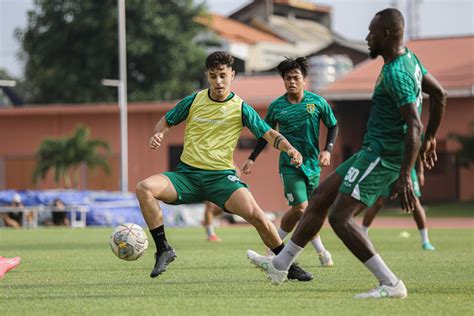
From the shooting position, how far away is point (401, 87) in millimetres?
7418

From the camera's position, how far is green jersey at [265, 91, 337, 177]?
37.2 ft

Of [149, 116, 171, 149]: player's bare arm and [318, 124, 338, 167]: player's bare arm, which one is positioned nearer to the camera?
[149, 116, 171, 149]: player's bare arm

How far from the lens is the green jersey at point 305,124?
447 inches

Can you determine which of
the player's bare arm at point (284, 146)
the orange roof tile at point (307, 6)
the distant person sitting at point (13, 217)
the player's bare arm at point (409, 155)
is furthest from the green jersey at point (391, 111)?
the orange roof tile at point (307, 6)

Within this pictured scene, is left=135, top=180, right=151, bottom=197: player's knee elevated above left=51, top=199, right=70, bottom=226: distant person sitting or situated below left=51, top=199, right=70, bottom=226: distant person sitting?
above

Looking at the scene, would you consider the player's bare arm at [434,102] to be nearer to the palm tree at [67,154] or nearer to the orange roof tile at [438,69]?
the orange roof tile at [438,69]

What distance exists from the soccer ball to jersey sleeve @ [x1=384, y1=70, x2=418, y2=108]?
3697mm

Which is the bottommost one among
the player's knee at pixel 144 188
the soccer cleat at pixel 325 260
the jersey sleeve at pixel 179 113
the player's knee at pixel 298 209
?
the soccer cleat at pixel 325 260

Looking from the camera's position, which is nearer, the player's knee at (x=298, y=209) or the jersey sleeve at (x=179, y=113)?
the jersey sleeve at (x=179, y=113)

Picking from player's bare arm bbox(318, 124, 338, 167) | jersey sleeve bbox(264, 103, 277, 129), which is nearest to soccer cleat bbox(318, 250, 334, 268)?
player's bare arm bbox(318, 124, 338, 167)

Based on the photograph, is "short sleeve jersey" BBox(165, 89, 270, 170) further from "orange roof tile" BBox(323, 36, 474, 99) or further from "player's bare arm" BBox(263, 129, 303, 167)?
"orange roof tile" BBox(323, 36, 474, 99)

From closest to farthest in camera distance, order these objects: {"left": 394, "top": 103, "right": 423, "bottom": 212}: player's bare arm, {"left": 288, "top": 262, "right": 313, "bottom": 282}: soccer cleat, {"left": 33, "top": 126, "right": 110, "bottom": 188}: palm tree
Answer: {"left": 394, "top": 103, "right": 423, "bottom": 212}: player's bare arm
{"left": 288, "top": 262, "right": 313, "bottom": 282}: soccer cleat
{"left": 33, "top": 126, "right": 110, "bottom": 188}: palm tree

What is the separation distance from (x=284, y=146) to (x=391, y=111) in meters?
1.55

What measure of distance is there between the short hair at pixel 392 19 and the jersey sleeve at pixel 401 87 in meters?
0.34
